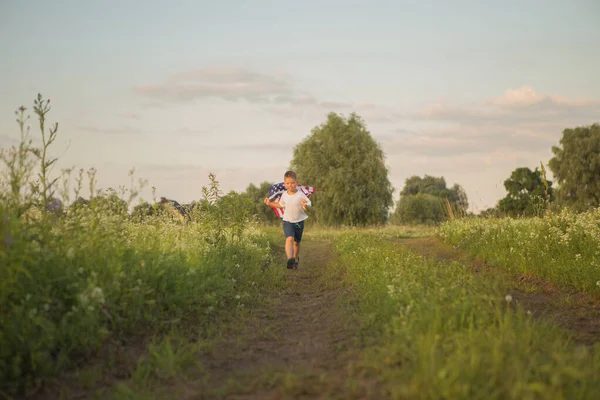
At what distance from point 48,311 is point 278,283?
5.87 metres

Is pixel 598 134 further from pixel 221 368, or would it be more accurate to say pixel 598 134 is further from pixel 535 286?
pixel 221 368

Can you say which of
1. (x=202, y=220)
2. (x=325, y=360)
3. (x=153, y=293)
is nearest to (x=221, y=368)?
(x=325, y=360)

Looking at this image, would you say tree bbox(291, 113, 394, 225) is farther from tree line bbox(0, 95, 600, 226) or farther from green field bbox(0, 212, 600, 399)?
green field bbox(0, 212, 600, 399)

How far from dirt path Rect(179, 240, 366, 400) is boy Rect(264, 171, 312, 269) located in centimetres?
424

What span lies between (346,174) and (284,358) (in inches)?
1668

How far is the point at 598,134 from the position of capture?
6138 cm

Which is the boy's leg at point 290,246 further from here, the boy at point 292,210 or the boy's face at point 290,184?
the boy's face at point 290,184

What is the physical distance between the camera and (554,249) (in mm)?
12008

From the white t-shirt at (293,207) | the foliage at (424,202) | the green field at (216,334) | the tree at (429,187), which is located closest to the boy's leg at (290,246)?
the white t-shirt at (293,207)

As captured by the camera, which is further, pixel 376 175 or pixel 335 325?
pixel 376 175

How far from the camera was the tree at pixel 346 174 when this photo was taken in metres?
47.3

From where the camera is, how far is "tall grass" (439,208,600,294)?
10.2 metres

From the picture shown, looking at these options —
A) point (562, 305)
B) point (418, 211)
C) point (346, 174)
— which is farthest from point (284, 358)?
point (418, 211)

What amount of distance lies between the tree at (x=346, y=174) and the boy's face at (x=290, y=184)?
108 feet
